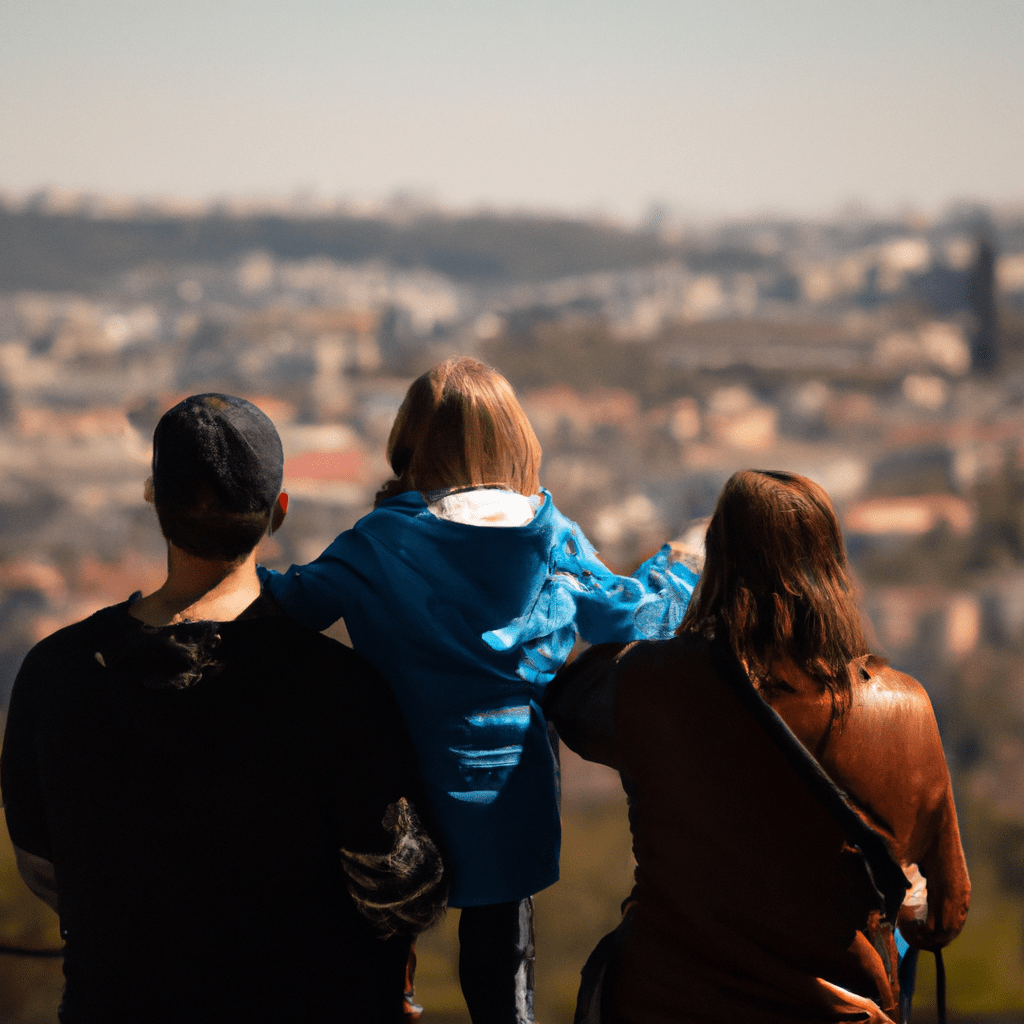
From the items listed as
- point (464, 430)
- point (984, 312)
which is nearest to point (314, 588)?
point (464, 430)

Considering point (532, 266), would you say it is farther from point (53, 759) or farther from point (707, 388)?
point (53, 759)

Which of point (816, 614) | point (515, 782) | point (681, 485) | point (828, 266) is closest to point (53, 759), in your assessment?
point (515, 782)

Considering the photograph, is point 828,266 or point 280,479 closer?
point 280,479

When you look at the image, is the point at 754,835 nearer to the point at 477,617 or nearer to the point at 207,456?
the point at 477,617

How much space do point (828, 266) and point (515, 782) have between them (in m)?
53.3

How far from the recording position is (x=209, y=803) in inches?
38.3

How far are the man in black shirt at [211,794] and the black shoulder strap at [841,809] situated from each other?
31 cm

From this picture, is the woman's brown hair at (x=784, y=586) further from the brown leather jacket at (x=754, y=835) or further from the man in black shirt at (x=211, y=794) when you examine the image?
the man in black shirt at (x=211, y=794)

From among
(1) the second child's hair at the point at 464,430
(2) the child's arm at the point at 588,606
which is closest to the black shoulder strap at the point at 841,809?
(2) the child's arm at the point at 588,606

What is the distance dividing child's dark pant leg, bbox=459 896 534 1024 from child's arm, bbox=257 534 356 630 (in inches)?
13.5

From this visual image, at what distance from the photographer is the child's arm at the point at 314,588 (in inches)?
43.8

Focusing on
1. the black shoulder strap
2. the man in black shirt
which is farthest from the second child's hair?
the black shoulder strap

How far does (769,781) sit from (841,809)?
6 cm

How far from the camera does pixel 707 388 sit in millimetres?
40938
